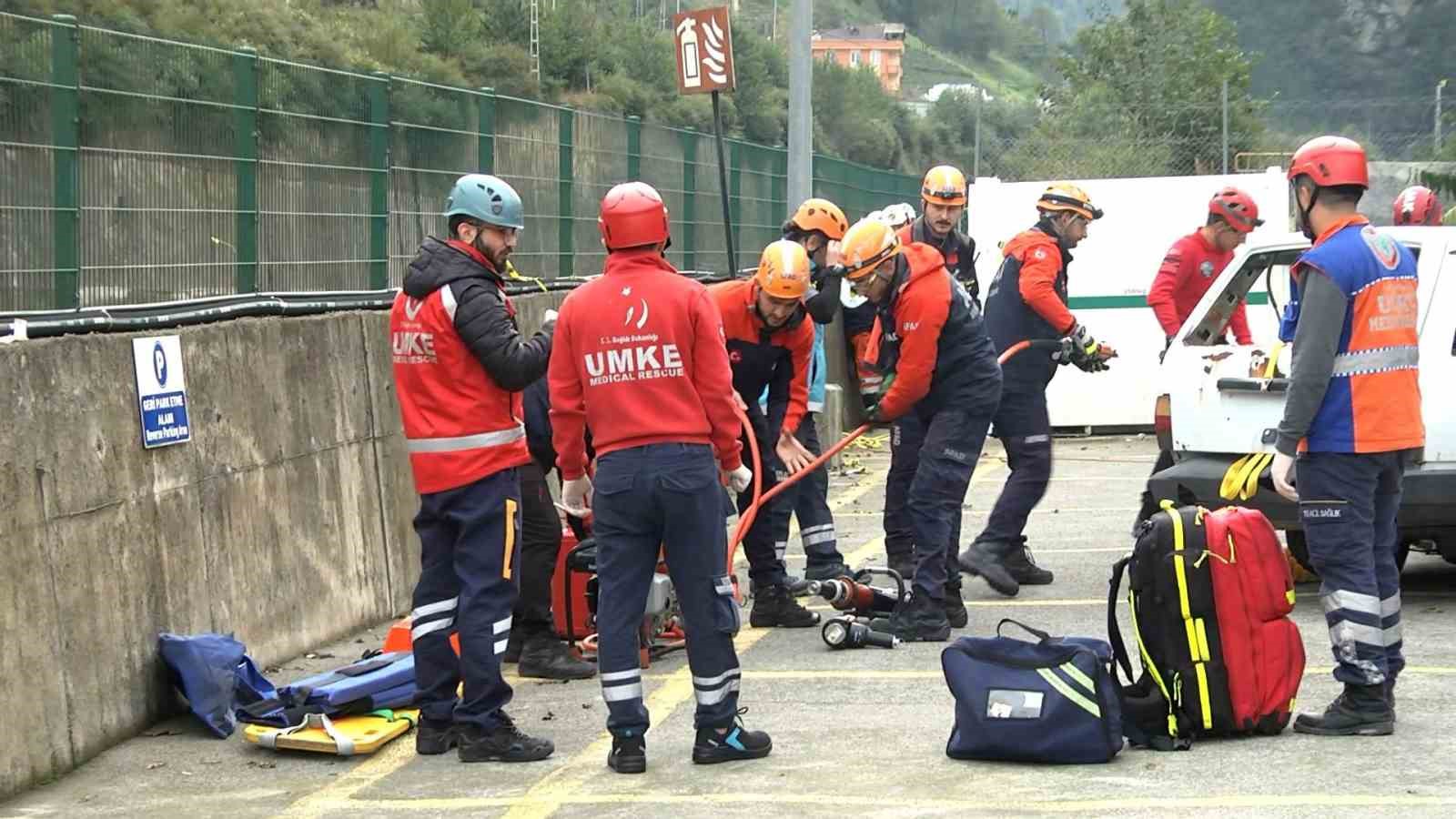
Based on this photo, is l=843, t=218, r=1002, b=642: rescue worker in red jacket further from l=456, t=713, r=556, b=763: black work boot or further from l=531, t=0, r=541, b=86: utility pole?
l=531, t=0, r=541, b=86: utility pole

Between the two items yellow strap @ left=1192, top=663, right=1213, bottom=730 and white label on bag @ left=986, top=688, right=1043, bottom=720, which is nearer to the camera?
white label on bag @ left=986, top=688, right=1043, bottom=720

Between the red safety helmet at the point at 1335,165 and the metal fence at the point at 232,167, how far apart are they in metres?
4.82

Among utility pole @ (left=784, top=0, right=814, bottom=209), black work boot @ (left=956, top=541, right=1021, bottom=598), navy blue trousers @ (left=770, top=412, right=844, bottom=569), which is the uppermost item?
utility pole @ (left=784, top=0, right=814, bottom=209)

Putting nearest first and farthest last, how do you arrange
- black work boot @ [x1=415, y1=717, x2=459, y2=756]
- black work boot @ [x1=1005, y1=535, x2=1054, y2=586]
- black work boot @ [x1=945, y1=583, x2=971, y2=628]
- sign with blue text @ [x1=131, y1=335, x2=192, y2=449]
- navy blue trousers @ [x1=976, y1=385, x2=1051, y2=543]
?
black work boot @ [x1=415, y1=717, x2=459, y2=756], sign with blue text @ [x1=131, y1=335, x2=192, y2=449], black work boot @ [x1=945, y1=583, x2=971, y2=628], navy blue trousers @ [x1=976, y1=385, x2=1051, y2=543], black work boot @ [x1=1005, y1=535, x2=1054, y2=586]

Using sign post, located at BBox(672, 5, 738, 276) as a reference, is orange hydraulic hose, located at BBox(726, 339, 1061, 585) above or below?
below

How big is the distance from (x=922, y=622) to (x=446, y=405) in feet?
9.50

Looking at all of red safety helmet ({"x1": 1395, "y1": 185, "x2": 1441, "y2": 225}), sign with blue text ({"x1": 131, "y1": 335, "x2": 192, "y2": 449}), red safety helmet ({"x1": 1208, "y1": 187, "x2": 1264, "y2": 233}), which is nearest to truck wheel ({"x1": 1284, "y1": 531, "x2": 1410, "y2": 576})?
red safety helmet ({"x1": 1208, "y1": 187, "x2": 1264, "y2": 233})

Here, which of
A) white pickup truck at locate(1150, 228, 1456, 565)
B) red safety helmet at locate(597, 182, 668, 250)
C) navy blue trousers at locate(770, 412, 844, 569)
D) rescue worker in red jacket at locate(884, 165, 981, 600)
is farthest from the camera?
rescue worker in red jacket at locate(884, 165, 981, 600)

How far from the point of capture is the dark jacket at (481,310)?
24.4 ft

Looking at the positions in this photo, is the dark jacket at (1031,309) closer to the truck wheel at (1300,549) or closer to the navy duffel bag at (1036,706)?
the truck wheel at (1300,549)

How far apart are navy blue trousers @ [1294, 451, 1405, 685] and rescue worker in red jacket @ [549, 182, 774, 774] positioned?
2059 millimetres

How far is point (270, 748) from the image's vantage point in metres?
7.69

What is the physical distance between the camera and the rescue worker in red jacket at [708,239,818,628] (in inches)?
365

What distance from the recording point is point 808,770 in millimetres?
7031
